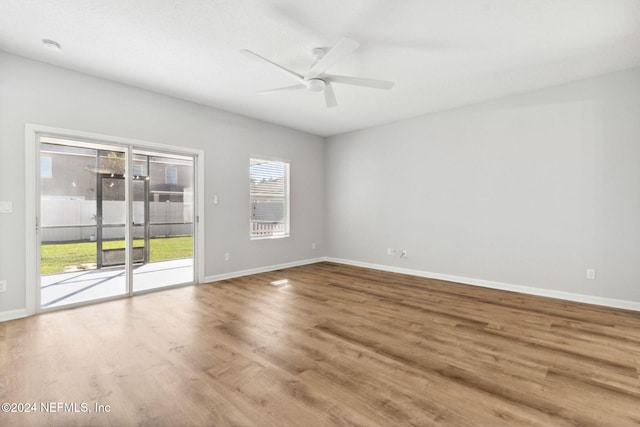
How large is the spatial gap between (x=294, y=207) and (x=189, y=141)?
244cm

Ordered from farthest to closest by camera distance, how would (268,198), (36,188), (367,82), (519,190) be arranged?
(268,198), (519,190), (36,188), (367,82)

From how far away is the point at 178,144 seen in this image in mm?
4441

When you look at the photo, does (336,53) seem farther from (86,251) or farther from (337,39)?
(86,251)

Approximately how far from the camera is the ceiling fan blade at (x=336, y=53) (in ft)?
7.66

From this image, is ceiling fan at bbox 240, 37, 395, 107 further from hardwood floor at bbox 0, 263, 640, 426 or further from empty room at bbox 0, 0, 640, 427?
hardwood floor at bbox 0, 263, 640, 426

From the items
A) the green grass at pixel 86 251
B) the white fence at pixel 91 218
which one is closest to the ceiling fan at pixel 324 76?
the white fence at pixel 91 218

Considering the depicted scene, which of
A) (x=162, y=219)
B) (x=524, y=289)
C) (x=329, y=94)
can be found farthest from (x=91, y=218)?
(x=524, y=289)

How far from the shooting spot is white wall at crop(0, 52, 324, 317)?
10.4 feet

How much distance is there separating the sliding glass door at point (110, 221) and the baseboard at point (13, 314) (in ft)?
0.53

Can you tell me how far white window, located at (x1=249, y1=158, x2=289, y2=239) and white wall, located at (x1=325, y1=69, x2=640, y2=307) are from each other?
1651mm

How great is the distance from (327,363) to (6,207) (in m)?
3.73

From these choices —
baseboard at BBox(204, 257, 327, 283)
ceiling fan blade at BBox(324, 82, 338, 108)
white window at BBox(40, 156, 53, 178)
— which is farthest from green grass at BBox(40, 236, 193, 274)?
ceiling fan blade at BBox(324, 82, 338, 108)

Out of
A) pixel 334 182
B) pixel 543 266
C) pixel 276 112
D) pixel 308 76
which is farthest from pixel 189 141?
pixel 543 266

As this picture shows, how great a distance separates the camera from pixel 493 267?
447cm
